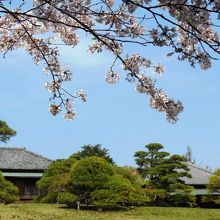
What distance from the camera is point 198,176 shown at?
33375 mm

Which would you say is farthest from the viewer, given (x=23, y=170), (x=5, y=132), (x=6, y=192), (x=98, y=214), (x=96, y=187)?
(x=5, y=132)

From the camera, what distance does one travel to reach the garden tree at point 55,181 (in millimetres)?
24875

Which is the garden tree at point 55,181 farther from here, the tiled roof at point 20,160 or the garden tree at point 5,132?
the garden tree at point 5,132

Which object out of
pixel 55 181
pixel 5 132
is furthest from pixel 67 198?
pixel 5 132

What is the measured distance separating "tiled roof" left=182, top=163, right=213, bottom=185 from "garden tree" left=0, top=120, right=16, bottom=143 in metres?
15.9

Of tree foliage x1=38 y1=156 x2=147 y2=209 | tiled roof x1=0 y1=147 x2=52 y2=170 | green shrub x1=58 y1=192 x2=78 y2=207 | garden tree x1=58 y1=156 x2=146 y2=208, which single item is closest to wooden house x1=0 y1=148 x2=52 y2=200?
tiled roof x1=0 y1=147 x2=52 y2=170

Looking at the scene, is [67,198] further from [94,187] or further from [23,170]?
[23,170]

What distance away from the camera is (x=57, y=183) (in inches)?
979

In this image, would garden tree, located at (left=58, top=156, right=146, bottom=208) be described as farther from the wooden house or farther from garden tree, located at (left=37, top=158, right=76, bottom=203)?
the wooden house

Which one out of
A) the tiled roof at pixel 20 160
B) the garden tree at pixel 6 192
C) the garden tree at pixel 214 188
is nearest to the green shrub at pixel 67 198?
the garden tree at pixel 6 192

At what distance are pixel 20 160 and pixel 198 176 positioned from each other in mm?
12079

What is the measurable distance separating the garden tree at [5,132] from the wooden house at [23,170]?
23.8 feet

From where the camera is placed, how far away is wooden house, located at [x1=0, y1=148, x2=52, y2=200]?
31.5 meters

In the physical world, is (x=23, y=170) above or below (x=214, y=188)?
above
